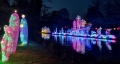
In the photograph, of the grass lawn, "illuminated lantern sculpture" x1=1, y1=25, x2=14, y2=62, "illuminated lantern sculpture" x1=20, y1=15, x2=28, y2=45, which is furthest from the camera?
"illuminated lantern sculpture" x1=20, y1=15, x2=28, y2=45

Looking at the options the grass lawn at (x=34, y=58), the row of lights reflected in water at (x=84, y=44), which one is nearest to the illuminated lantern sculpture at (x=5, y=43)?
the grass lawn at (x=34, y=58)

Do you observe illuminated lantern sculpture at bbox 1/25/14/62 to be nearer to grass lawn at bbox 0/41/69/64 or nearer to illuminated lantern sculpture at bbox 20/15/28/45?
Answer: grass lawn at bbox 0/41/69/64

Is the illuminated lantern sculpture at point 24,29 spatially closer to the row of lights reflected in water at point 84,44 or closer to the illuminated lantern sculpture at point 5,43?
the row of lights reflected in water at point 84,44

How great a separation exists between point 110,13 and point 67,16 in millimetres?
68766

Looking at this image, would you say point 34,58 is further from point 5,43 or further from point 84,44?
point 84,44

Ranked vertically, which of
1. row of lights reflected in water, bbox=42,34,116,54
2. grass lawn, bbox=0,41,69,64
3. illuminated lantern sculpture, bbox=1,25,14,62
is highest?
illuminated lantern sculpture, bbox=1,25,14,62

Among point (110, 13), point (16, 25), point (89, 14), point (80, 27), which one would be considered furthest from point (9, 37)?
point (89, 14)

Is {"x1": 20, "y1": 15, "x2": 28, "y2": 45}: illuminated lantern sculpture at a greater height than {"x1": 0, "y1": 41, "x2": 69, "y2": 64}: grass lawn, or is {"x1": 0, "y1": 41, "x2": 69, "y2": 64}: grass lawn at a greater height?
{"x1": 20, "y1": 15, "x2": 28, "y2": 45}: illuminated lantern sculpture

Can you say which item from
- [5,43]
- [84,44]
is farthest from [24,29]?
[5,43]

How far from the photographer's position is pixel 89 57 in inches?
433

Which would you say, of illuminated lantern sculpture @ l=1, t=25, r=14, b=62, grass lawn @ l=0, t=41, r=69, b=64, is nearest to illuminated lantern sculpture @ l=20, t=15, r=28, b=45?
grass lawn @ l=0, t=41, r=69, b=64

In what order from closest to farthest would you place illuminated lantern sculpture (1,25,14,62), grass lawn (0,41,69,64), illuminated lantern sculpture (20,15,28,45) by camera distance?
illuminated lantern sculpture (1,25,14,62), grass lawn (0,41,69,64), illuminated lantern sculpture (20,15,28,45)

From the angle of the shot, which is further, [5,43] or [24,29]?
[24,29]

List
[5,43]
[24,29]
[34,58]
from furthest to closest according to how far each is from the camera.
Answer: [24,29] < [34,58] < [5,43]
